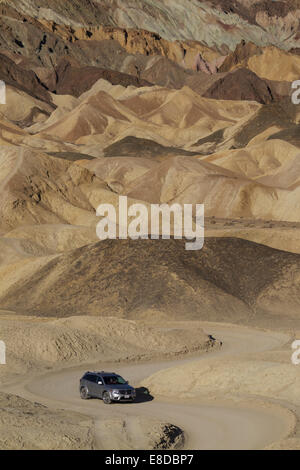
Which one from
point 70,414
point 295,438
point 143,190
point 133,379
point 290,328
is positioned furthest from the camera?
point 143,190

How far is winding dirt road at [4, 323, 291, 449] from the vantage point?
67.6ft

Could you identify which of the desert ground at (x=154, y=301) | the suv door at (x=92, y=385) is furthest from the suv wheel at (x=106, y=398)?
the suv door at (x=92, y=385)

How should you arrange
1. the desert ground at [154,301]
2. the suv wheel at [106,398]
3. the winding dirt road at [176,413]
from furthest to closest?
the suv wheel at [106,398]
the desert ground at [154,301]
the winding dirt road at [176,413]

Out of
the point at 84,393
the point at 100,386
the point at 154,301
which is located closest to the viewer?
the point at 100,386

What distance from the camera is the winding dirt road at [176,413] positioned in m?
20.6

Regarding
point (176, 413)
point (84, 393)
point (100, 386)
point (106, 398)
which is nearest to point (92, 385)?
point (100, 386)

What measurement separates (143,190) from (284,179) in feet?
66.8

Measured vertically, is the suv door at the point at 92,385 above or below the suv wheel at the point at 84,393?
above

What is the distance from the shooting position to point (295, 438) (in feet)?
65.5

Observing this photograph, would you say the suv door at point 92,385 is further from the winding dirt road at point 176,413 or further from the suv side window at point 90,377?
the winding dirt road at point 176,413

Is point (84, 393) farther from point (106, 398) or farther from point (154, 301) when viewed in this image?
point (154, 301)

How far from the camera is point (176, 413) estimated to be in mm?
24609

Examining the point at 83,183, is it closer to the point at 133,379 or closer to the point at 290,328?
the point at 290,328

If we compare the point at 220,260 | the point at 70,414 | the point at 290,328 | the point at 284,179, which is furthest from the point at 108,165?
the point at 70,414
